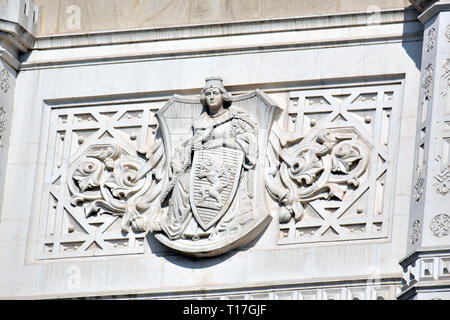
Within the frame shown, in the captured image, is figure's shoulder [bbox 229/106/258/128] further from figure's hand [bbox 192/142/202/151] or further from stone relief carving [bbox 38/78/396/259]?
figure's hand [bbox 192/142/202/151]

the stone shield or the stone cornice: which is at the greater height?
the stone cornice

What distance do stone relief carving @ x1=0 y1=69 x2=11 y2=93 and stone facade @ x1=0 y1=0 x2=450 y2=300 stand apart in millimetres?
30

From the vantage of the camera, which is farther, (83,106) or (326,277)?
(83,106)

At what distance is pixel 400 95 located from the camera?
22203 mm

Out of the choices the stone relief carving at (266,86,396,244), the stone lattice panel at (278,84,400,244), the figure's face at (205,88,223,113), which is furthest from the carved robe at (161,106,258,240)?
the stone lattice panel at (278,84,400,244)

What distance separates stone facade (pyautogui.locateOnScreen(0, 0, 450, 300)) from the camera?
21781mm

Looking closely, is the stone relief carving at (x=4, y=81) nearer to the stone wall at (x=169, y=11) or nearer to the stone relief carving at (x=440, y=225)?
the stone wall at (x=169, y=11)

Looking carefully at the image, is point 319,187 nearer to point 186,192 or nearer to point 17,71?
point 186,192

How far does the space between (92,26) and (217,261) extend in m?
3.11

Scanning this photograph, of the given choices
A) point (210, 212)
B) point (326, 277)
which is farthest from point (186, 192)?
point (326, 277)

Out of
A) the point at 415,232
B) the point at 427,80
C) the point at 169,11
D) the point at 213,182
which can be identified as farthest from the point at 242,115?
the point at 415,232

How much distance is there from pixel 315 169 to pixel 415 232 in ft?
5.39

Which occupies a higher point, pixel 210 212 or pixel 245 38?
pixel 245 38

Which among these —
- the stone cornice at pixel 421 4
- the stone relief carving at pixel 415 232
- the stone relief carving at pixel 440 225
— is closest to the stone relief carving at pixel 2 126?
the stone cornice at pixel 421 4
